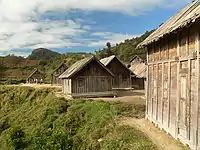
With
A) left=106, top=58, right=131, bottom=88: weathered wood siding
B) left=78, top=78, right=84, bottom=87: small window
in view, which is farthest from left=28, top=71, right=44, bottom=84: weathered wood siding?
left=78, top=78, right=84, bottom=87: small window

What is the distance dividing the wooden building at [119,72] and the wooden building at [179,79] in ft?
87.0

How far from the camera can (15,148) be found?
2141 centimetres

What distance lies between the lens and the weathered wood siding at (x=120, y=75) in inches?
1716

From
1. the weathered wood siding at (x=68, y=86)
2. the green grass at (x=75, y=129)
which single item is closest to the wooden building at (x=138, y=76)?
the weathered wood siding at (x=68, y=86)

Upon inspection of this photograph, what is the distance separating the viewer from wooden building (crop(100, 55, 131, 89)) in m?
43.4

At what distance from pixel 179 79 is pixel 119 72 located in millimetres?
31961

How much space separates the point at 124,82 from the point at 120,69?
2.37 m

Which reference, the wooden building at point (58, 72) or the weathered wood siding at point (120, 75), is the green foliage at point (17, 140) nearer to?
the weathered wood siding at point (120, 75)

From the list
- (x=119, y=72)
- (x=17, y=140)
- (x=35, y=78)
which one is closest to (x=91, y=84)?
(x=119, y=72)

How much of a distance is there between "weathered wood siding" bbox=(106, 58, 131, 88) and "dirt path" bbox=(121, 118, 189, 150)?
81.1 ft

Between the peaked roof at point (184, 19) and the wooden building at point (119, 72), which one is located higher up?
the peaked roof at point (184, 19)

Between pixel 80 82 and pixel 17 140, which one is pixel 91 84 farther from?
pixel 17 140

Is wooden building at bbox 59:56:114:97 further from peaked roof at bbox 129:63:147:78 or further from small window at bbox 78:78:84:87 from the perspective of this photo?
peaked roof at bbox 129:63:147:78

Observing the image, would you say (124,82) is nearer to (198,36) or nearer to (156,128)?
(156,128)
